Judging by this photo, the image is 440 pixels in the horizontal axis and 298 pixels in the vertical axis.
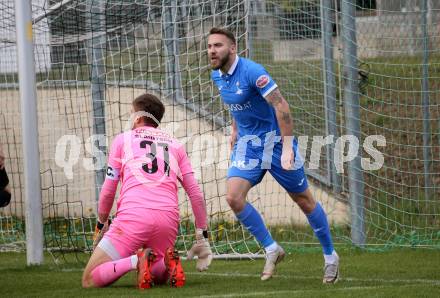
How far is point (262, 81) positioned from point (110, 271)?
1961mm

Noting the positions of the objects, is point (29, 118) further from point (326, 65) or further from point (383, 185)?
point (383, 185)

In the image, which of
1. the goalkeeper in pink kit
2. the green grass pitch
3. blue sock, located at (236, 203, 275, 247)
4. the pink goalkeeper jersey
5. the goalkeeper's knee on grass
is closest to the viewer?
the green grass pitch

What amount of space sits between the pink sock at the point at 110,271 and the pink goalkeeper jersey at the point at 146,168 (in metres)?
0.44

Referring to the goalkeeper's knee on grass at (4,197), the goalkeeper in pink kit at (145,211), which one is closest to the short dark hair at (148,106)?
the goalkeeper in pink kit at (145,211)

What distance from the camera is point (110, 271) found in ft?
25.8

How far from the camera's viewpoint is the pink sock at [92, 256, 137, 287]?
7.79 m

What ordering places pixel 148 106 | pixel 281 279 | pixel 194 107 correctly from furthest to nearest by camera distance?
pixel 194 107 < pixel 281 279 < pixel 148 106

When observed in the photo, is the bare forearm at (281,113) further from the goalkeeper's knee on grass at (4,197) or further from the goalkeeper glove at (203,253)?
the goalkeeper's knee on grass at (4,197)

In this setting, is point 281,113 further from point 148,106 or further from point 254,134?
point 148,106

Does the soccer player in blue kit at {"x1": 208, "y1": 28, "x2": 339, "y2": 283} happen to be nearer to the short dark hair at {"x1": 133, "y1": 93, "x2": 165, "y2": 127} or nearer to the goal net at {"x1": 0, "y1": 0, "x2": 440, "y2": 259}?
the short dark hair at {"x1": 133, "y1": 93, "x2": 165, "y2": 127}

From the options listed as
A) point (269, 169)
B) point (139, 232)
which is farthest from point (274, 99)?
point (139, 232)

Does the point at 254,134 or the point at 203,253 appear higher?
the point at 254,134

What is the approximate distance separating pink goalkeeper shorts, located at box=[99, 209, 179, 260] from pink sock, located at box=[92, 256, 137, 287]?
0.40 feet

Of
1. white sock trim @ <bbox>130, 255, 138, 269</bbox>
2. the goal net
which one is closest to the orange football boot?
white sock trim @ <bbox>130, 255, 138, 269</bbox>
